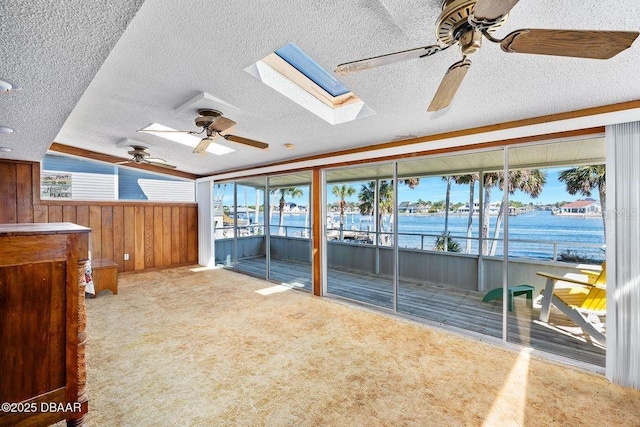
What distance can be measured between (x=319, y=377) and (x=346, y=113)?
2638mm

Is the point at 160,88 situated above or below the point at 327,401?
above

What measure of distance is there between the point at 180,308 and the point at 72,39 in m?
3.59

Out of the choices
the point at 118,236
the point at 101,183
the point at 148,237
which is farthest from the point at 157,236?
the point at 101,183

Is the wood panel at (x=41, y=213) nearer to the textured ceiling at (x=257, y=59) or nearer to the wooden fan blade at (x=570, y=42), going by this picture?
the textured ceiling at (x=257, y=59)

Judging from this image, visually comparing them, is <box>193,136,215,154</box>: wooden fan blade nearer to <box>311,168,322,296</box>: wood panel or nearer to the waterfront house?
the waterfront house

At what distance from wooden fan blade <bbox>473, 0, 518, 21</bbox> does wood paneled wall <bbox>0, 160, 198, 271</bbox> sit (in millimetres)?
6659

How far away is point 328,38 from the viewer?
1.82 metres

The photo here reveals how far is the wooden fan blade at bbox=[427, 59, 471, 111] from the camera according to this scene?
1411 mm

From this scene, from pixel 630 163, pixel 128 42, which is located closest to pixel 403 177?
pixel 630 163

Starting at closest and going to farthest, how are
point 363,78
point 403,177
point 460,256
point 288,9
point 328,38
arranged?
point 288,9, point 328,38, point 363,78, point 460,256, point 403,177

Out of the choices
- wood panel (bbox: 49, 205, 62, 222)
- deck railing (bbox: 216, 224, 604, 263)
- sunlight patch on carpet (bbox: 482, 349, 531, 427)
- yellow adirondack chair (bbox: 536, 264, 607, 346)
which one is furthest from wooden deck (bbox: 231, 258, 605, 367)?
wood panel (bbox: 49, 205, 62, 222)

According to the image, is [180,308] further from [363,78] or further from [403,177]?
[403,177]

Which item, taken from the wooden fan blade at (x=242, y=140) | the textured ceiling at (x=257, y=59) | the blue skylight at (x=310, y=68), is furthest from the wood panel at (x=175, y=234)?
the blue skylight at (x=310, y=68)

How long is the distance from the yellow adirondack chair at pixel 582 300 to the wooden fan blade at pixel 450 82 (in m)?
2.52
